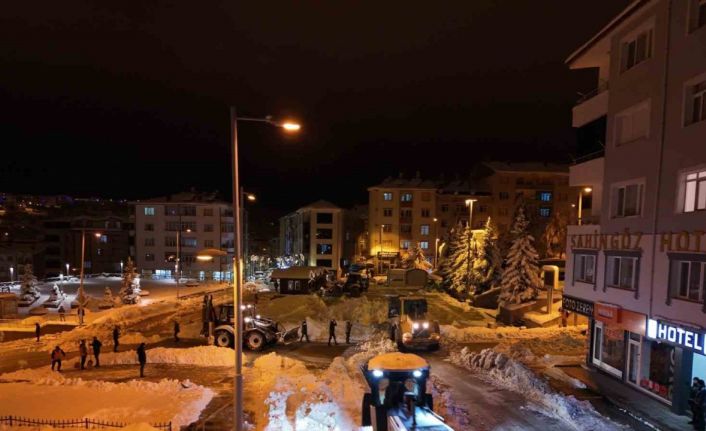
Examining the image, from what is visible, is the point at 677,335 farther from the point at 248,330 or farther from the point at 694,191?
the point at 248,330

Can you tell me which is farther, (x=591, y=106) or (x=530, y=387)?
(x=591, y=106)

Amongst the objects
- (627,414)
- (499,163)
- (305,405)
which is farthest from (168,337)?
(499,163)

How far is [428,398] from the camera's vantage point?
11531 mm

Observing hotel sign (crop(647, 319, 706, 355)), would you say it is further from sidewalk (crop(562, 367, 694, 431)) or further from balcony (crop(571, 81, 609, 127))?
balcony (crop(571, 81, 609, 127))

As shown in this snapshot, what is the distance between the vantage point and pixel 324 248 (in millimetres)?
66438

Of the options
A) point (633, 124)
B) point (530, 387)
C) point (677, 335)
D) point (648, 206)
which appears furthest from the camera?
point (633, 124)

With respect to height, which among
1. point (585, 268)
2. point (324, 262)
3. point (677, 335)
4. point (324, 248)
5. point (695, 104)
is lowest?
point (324, 262)

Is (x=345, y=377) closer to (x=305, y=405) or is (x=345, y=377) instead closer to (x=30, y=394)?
(x=305, y=405)

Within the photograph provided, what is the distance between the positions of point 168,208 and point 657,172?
64.8 metres

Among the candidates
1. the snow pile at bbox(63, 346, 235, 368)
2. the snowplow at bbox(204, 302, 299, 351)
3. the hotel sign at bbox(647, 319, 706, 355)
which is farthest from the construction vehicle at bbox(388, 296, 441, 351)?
the hotel sign at bbox(647, 319, 706, 355)

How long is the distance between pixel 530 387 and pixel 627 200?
8244 mm

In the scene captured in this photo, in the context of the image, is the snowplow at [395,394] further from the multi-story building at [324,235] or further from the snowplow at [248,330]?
the multi-story building at [324,235]

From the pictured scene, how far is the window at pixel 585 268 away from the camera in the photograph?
738 inches

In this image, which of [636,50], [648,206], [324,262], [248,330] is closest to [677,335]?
[648,206]
